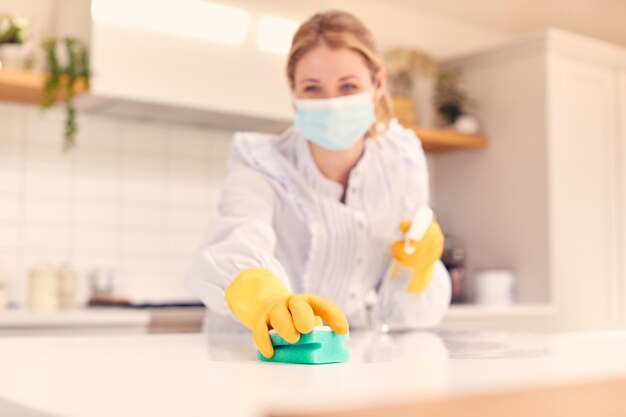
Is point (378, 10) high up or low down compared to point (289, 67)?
up

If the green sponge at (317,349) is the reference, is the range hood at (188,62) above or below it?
above

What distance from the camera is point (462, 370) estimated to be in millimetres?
764

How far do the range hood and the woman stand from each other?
1.24 metres

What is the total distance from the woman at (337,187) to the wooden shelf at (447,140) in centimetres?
196

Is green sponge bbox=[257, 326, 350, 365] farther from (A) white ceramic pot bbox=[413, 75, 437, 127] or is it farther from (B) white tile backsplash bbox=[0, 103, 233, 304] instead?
(A) white ceramic pot bbox=[413, 75, 437, 127]

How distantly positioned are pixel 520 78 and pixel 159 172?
1.60m

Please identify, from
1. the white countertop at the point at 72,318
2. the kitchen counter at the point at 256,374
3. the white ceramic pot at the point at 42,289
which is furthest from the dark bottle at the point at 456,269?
the kitchen counter at the point at 256,374

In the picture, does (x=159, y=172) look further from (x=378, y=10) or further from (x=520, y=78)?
(x=520, y=78)

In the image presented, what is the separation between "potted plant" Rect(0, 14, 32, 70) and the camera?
2762 millimetres

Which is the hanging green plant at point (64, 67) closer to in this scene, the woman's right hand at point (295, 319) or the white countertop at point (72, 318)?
the white countertop at point (72, 318)

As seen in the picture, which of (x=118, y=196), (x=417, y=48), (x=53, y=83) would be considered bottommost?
(x=118, y=196)

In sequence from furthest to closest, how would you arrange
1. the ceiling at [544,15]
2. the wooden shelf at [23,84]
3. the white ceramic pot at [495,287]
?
the ceiling at [544,15] → the white ceramic pot at [495,287] → the wooden shelf at [23,84]

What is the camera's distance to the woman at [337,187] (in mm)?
1499

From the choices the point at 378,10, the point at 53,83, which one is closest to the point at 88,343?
the point at 53,83
